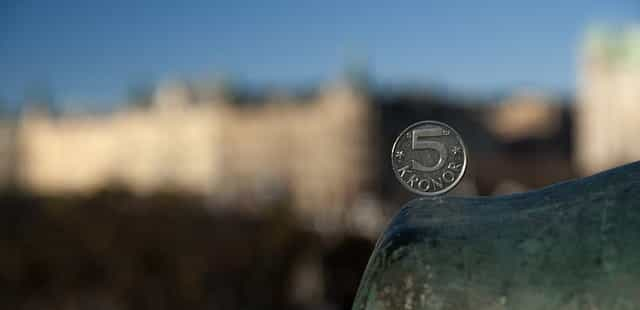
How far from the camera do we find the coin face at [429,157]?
86 centimetres

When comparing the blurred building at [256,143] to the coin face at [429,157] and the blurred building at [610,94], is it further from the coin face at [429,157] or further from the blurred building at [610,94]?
the coin face at [429,157]

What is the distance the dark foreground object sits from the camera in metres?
0.67

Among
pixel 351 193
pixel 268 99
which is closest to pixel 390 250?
pixel 351 193

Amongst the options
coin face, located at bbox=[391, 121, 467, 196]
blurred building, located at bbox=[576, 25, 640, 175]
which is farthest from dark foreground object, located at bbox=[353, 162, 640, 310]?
blurred building, located at bbox=[576, 25, 640, 175]

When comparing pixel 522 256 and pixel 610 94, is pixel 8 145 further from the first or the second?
pixel 522 256

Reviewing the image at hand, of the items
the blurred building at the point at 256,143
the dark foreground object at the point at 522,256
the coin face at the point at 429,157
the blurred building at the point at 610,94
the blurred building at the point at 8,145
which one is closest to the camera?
the dark foreground object at the point at 522,256

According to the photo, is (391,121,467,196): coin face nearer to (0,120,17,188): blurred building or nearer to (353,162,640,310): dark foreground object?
(353,162,640,310): dark foreground object

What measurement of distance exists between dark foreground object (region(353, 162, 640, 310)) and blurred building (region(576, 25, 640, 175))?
18.5m

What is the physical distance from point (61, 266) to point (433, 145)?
546cm

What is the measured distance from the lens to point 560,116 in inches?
1091

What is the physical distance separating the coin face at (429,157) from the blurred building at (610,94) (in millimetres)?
18449

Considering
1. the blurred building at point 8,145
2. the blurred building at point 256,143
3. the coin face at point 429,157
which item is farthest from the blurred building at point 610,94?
the coin face at point 429,157

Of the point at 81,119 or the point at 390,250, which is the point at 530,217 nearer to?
the point at 390,250

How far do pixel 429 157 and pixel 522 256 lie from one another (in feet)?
0.62
